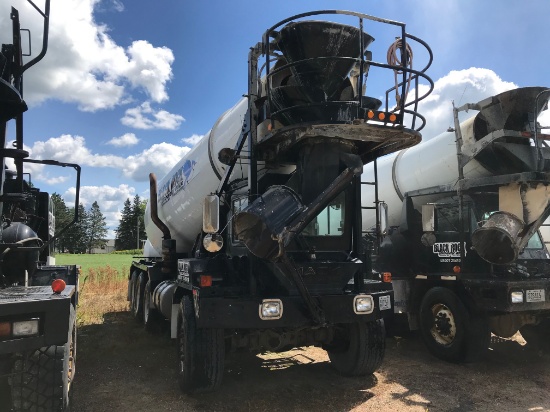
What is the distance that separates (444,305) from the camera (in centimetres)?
695

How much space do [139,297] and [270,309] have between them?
621cm

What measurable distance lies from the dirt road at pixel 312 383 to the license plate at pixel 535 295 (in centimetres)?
106

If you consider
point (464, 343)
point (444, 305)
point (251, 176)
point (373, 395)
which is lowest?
point (373, 395)

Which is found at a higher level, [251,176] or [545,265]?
[251,176]

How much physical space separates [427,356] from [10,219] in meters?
6.10

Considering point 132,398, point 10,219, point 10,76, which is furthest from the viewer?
point 132,398

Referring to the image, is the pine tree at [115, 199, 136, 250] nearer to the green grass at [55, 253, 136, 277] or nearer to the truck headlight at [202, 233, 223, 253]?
the green grass at [55, 253, 136, 277]

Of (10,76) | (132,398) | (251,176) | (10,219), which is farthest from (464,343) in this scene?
(10,76)

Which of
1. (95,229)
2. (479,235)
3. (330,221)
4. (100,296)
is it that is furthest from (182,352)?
(95,229)

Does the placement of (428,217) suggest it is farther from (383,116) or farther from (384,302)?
(383,116)

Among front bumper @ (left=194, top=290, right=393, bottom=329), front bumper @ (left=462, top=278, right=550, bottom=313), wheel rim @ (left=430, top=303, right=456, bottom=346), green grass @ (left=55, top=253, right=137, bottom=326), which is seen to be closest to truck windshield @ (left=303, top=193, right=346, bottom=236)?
front bumper @ (left=194, top=290, right=393, bottom=329)

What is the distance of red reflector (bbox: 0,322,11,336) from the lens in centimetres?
314

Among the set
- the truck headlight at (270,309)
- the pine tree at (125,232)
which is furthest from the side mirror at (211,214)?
the pine tree at (125,232)

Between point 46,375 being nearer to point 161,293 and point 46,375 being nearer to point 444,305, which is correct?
point 161,293
